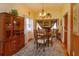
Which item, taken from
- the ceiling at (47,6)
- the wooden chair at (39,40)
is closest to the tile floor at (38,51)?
the wooden chair at (39,40)

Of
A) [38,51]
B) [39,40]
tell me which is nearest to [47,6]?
[39,40]

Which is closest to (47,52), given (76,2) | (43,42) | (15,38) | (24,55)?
Answer: (43,42)

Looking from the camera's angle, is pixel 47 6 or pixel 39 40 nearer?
pixel 47 6

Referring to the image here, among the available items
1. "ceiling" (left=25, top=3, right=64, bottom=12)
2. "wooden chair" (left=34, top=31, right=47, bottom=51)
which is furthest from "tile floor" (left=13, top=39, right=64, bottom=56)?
"ceiling" (left=25, top=3, right=64, bottom=12)

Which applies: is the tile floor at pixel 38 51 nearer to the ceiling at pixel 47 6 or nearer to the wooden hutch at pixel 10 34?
the wooden hutch at pixel 10 34

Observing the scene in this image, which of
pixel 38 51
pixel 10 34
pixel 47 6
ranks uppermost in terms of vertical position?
pixel 47 6

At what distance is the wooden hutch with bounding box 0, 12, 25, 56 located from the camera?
104 inches

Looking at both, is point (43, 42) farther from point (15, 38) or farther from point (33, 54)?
point (15, 38)

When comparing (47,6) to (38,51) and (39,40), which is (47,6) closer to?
(39,40)

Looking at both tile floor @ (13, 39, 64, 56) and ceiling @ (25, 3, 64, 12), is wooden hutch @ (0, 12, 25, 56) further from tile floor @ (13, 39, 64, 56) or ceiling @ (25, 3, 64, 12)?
ceiling @ (25, 3, 64, 12)

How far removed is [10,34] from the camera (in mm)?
2736

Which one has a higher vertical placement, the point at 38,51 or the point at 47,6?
the point at 47,6

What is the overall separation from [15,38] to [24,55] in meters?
0.37

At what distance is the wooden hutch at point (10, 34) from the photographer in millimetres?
2633
